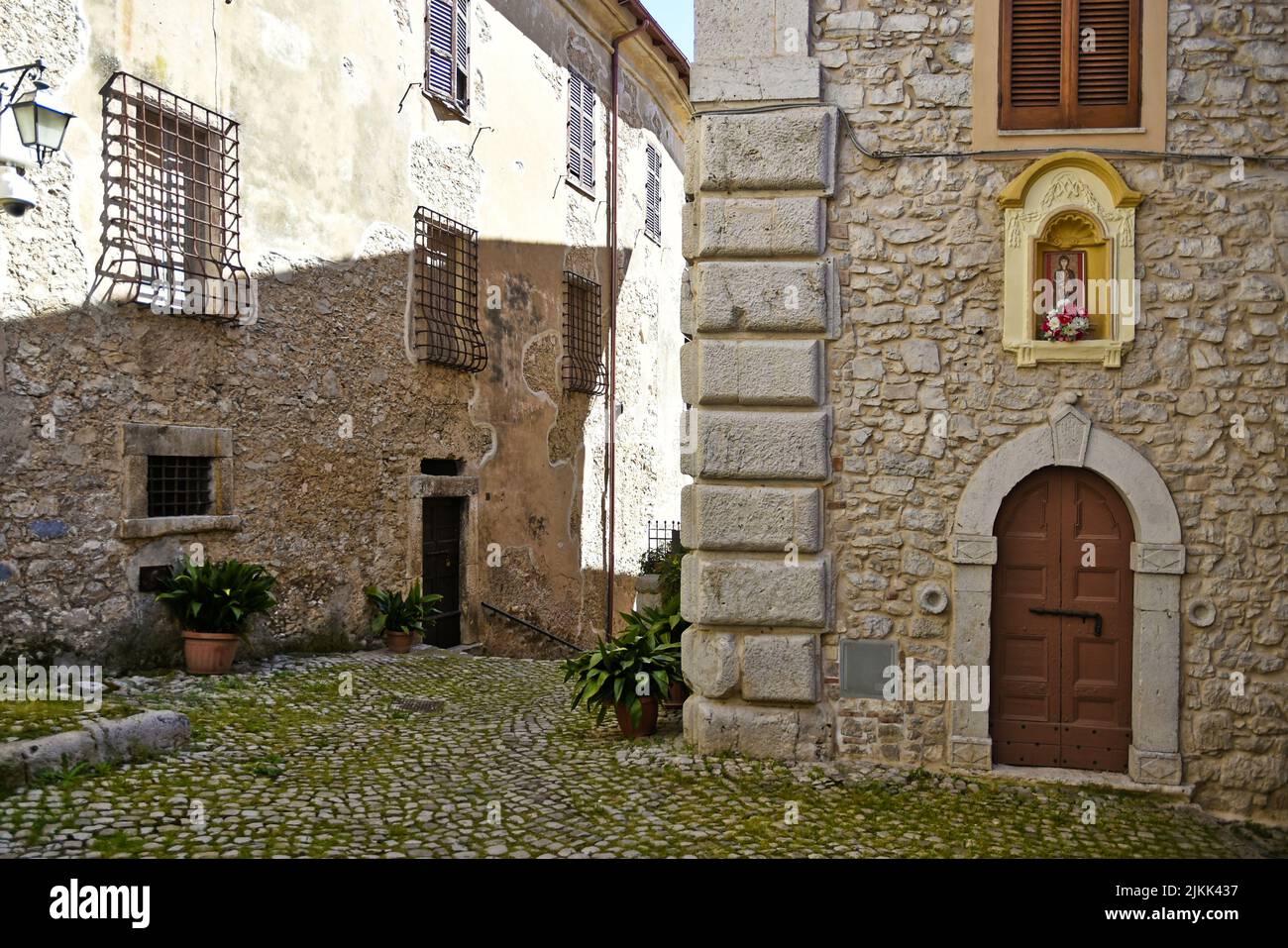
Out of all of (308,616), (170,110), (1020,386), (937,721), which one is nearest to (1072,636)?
(937,721)

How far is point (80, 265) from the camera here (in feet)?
25.4

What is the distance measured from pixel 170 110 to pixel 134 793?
5598 mm

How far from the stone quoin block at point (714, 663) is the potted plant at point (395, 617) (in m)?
5.12

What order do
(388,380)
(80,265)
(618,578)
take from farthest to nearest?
(618,578) → (388,380) → (80,265)

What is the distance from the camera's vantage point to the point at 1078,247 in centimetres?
627

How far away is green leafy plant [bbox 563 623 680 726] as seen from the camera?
7129mm

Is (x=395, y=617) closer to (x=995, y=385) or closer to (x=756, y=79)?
(x=756, y=79)

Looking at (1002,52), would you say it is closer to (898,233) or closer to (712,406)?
(898,233)

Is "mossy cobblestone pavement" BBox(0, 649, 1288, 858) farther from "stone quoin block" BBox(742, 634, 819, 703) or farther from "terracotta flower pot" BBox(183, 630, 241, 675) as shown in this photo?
"terracotta flower pot" BBox(183, 630, 241, 675)

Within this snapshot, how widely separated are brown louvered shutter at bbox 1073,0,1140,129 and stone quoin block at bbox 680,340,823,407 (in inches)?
85.1

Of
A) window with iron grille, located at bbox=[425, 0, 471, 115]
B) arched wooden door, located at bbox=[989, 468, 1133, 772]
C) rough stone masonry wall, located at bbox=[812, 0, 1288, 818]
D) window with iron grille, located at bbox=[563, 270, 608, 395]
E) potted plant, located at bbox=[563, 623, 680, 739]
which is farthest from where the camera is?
window with iron grille, located at bbox=[563, 270, 608, 395]

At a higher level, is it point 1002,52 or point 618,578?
point 1002,52

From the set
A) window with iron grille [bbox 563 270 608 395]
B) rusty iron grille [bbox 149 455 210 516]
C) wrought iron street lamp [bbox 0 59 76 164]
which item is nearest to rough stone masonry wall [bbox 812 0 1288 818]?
wrought iron street lamp [bbox 0 59 76 164]

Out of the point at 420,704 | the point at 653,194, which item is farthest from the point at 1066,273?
the point at 653,194
